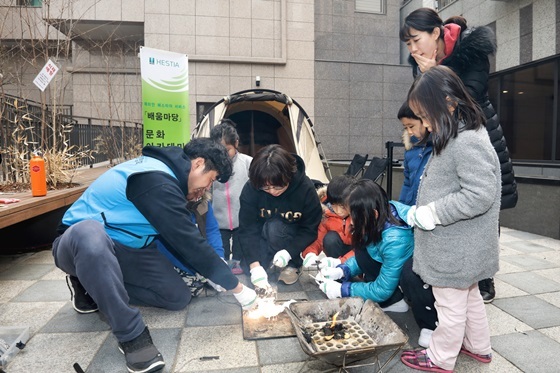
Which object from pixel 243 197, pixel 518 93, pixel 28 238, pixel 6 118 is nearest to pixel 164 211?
pixel 243 197

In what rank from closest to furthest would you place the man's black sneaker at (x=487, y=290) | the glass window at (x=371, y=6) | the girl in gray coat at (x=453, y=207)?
the girl in gray coat at (x=453, y=207) → the man's black sneaker at (x=487, y=290) → the glass window at (x=371, y=6)

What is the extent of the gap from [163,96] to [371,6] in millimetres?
10079

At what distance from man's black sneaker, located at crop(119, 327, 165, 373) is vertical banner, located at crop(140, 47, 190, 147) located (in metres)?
3.41

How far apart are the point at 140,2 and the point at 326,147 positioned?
655cm

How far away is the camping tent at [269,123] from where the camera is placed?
6402 mm

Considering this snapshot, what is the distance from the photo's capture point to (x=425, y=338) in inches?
83.3

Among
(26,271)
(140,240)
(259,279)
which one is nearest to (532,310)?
(259,279)

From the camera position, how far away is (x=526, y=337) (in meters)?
2.23

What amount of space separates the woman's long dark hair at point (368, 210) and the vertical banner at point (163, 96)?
3426 mm

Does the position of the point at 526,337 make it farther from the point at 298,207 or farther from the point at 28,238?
the point at 28,238

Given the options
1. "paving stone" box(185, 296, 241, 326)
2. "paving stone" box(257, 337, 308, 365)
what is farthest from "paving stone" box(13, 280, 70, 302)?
"paving stone" box(257, 337, 308, 365)

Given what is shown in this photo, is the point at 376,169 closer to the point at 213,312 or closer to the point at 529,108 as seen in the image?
the point at 213,312

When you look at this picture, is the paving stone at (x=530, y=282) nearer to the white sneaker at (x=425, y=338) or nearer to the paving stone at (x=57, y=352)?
the white sneaker at (x=425, y=338)

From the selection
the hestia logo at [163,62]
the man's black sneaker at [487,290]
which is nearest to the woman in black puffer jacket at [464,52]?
the man's black sneaker at [487,290]
